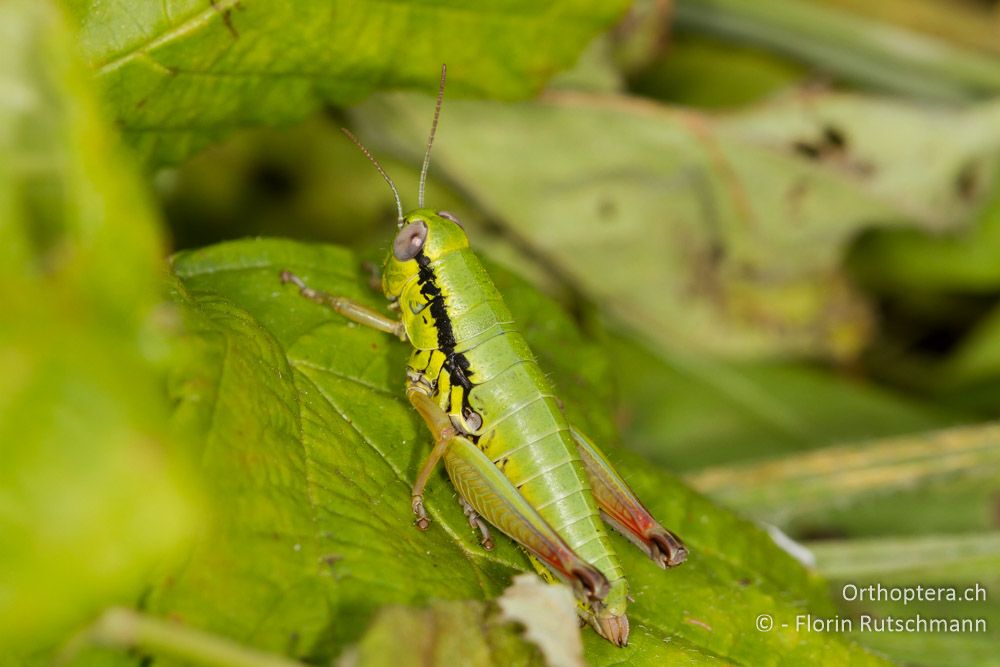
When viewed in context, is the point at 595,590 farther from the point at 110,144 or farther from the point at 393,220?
the point at 393,220

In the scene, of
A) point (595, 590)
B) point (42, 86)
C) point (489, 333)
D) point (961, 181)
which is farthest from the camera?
point (961, 181)

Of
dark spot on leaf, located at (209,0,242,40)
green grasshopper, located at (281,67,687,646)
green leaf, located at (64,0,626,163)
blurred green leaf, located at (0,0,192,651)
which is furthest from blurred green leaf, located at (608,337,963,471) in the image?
blurred green leaf, located at (0,0,192,651)

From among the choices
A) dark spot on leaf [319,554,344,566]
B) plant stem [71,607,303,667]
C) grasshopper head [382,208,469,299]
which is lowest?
plant stem [71,607,303,667]

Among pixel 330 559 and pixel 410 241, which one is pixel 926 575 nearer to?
pixel 410 241

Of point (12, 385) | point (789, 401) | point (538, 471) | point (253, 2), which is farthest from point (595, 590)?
point (789, 401)

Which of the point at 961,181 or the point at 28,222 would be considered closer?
the point at 28,222

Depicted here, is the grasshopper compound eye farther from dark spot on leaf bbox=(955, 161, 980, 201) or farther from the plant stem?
dark spot on leaf bbox=(955, 161, 980, 201)

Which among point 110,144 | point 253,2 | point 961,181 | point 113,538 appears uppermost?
point 961,181
